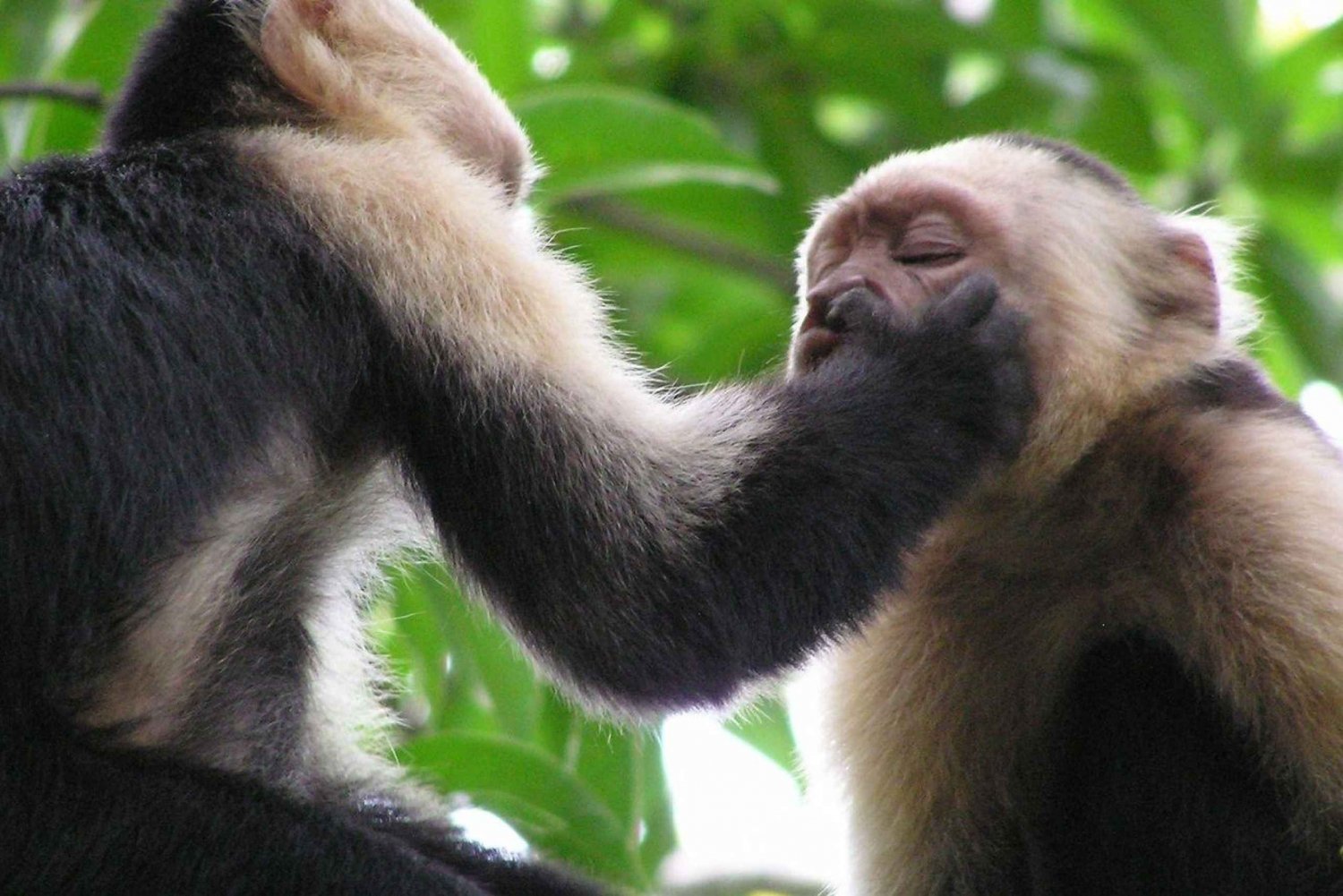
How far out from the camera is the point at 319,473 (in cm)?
351

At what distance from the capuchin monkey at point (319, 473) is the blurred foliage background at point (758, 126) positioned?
3.17 ft

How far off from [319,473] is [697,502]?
0.70 meters

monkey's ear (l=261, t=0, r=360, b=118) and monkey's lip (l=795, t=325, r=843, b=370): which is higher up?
monkey's ear (l=261, t=0, r=360, b=118)

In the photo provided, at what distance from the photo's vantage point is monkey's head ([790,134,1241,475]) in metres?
3.84

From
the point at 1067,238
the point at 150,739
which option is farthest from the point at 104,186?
the point at 1067,238

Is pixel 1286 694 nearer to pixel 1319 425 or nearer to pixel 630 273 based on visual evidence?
pixel 1319 425

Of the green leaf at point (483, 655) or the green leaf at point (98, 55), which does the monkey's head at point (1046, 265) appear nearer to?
the green leaf at point (483, 655)

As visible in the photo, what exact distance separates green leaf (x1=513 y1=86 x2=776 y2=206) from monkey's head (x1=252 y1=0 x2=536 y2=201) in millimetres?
588

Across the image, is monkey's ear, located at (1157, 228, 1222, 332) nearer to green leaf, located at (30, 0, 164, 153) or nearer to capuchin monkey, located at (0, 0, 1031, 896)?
capuchin monkey, located at (0, 0, 1031, 896)

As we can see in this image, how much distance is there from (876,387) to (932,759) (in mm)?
943

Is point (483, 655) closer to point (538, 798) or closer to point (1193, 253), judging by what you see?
point (538, 798)

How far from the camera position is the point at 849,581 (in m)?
3.37

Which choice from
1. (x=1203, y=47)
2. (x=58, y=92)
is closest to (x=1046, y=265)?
(x=1203, y=47)

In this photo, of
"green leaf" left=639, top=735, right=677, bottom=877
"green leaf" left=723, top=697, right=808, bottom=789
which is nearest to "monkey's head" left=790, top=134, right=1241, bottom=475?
"green leaf" left=639, top=735, right=677, bottom=877
